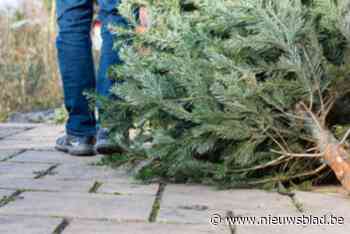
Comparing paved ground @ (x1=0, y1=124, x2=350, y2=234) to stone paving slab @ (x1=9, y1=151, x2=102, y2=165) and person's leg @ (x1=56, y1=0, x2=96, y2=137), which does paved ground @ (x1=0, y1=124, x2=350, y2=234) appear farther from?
person's leg @ (x1=56, y1=0, x2=96, y2=137)

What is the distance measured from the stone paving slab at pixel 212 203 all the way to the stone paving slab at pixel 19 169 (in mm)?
642

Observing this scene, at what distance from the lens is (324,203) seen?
6.66 feet

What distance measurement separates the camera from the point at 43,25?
7.52m

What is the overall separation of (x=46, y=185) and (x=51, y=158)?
2.43 feet

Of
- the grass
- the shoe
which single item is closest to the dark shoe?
the shoe

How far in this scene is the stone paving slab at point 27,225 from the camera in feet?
5.34

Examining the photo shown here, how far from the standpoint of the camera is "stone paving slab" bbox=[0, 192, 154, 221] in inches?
71.8

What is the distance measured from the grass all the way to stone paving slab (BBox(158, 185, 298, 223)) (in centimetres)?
398

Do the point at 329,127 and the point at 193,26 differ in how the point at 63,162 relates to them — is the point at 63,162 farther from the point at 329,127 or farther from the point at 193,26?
the point at 329,127

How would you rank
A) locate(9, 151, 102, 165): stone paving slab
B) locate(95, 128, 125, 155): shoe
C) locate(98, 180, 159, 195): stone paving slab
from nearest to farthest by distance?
locate(98, 180, 159, 195): stone paving slab
locate(95, 128, 125, 155): shoe
locate(9, 151, 102, 165): stone paving slab

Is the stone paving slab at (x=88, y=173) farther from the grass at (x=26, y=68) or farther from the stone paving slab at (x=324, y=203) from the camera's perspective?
the grass at (x=26, y=68)

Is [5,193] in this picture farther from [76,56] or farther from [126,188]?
[76,56]

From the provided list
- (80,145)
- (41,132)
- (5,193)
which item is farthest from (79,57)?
(41,132)

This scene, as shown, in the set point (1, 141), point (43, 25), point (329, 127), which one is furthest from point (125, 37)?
point (43, 25)
